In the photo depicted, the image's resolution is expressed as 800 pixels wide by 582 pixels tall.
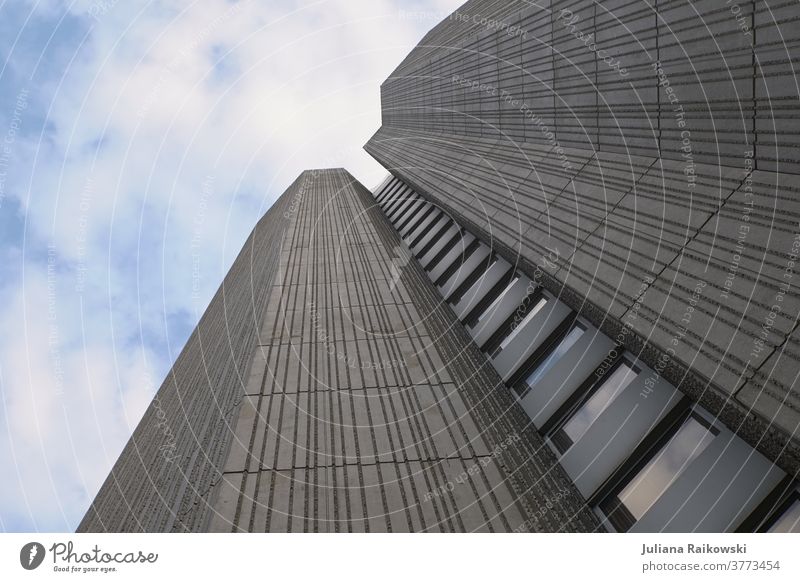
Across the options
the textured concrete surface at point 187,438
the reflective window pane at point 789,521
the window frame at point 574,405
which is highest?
the reflective window pane at point 789,521

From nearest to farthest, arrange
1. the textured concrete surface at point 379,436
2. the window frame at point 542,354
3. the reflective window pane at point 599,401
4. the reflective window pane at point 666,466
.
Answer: the reflective window pane at point 666,466 → the textured concrete surface at point 379,436 → the reflective window pane at point 599,401 → the window frame at point 542,354

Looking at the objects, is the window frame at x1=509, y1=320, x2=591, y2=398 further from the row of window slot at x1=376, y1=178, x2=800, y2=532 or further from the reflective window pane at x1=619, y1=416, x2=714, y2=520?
the reflective window pane at x1=619, y1=416, x2=714, y2=520

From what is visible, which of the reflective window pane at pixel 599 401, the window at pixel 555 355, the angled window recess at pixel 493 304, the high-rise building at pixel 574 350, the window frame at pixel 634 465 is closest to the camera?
the high-rise building at pixel 574 350

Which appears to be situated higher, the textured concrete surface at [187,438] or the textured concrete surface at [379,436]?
the textured concrete surface at [379,436]

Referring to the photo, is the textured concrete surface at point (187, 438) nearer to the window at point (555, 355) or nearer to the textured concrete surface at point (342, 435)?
the textured concrete surface at point (342, 435)

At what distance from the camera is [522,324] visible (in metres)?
12.0

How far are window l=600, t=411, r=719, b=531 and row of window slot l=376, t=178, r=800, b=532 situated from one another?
14 mm

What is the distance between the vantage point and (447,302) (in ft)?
53.8

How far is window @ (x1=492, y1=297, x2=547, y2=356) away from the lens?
1172 centimetres

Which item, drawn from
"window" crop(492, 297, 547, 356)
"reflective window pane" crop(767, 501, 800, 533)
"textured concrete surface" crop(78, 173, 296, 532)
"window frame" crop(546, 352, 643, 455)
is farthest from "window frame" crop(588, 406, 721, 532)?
"textured concrete surface" crop(78, 173, 296, 532)

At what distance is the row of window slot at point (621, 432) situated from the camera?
6.10m

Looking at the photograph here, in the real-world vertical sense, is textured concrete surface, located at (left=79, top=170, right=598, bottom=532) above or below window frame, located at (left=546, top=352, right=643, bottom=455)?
below

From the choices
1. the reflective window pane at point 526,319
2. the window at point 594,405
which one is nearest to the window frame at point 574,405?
the window at point 594,405
